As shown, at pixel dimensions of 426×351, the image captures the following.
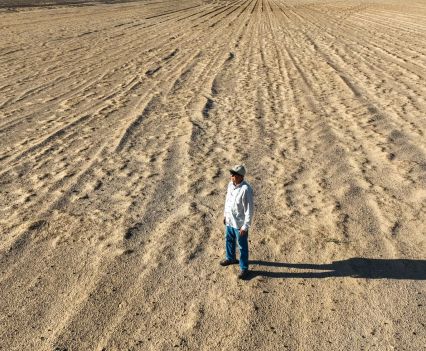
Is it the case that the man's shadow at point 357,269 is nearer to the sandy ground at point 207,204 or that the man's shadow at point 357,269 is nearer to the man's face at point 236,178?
the sandy ground at point 207,204

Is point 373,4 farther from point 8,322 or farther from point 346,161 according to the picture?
point 8,322

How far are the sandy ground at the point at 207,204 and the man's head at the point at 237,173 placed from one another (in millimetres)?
1054

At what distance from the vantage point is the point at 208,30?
2388 centimetres

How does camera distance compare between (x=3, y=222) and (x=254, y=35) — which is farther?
(x=254, y=35)

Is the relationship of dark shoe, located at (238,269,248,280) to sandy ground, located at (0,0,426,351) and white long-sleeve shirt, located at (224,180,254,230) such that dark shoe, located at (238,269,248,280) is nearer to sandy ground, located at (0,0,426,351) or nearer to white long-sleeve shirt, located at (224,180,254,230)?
sandy ground, located at (0,0,426,351)

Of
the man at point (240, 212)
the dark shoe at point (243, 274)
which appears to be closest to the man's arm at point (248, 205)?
the man at point (240, 212)

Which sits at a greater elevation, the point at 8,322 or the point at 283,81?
the point at 8,322

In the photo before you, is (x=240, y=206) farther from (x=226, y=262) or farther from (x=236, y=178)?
(x=226, y=262)

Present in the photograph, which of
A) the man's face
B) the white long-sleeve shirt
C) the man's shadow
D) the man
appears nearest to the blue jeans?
the man

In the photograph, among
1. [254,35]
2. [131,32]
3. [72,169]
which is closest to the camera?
[72,169]

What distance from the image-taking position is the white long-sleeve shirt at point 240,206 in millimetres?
5102

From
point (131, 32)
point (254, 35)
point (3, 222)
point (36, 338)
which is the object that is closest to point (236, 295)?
point (36, 338)

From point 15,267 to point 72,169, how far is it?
278cm

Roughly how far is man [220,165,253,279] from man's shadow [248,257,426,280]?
13.3 inches
